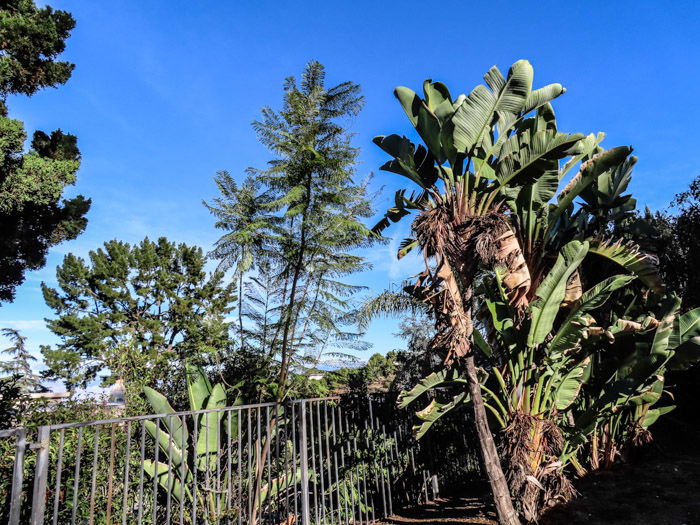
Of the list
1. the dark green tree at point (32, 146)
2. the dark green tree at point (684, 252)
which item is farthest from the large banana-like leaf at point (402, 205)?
the dark green tree at point (32, 146)

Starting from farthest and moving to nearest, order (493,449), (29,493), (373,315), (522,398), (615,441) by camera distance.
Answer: (373,315) → (615,441) → (522,398) → (493,449) → (29,493)

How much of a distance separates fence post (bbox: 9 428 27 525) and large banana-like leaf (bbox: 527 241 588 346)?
532 centimetres

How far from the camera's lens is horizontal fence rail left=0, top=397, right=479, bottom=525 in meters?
3.97

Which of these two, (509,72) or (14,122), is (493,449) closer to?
(509,72)

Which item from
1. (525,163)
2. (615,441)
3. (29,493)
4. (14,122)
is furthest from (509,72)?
(14,122)

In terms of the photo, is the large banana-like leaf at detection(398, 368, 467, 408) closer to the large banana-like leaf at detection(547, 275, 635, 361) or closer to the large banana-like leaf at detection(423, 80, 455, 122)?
the large banana-like leaf at detection(547, 275, 635, 361)

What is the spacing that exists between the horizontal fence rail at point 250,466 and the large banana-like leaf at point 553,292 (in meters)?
2.67

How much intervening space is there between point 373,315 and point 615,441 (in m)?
5.48

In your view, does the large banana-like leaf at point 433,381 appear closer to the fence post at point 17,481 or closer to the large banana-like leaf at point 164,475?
the large banana-like leaf at point 164,475

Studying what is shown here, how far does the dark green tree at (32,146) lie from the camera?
10.9 metres

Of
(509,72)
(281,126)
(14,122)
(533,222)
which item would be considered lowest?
(533,222)

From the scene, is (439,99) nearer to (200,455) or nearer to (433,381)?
(433,381)

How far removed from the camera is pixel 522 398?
5.40m

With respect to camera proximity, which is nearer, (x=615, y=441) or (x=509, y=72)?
(x=509, y=72)
